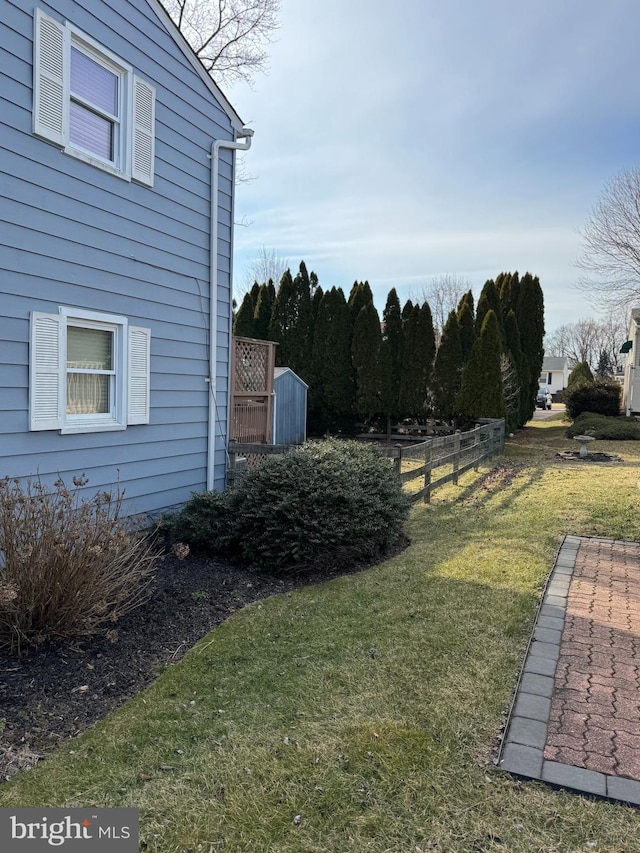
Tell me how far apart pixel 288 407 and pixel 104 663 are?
10522 mm

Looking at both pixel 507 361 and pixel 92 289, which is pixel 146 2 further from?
pixel 507 361

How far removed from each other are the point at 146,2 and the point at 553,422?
76.6 ft

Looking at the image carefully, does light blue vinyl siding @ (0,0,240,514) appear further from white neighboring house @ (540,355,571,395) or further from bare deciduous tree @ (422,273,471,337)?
white neighboring house @ (540,355,571,395)

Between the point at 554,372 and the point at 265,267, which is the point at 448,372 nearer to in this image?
the point at 265,267

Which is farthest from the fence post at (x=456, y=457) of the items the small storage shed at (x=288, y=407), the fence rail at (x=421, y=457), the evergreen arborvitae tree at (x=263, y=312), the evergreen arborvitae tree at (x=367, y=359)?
the evergreen arborvitae tree at (x=263, y=312)

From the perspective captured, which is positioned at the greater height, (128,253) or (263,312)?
(263,312)

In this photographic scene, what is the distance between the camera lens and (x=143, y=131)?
20.2ft

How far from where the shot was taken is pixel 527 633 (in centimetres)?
403

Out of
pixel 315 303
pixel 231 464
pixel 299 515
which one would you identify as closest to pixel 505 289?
pixel 315 303

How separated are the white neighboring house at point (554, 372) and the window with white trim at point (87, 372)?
2704 inches

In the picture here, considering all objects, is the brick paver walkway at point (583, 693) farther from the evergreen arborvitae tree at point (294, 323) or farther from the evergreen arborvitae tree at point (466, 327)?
the evergreen arborvitae tree at point (294, 323)

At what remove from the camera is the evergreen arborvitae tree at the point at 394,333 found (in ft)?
61.3

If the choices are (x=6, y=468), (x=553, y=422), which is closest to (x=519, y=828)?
(x=6, y=468)

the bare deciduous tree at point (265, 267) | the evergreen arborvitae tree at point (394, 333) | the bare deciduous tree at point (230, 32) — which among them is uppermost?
the bare deciduous tree at point (230, 32)
